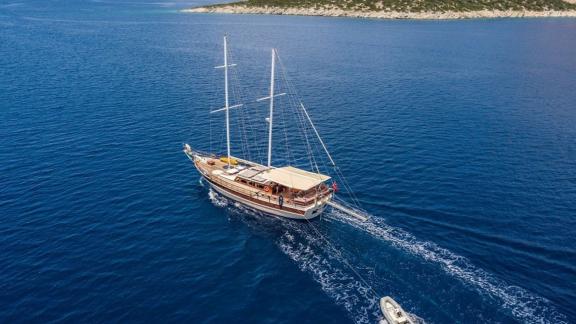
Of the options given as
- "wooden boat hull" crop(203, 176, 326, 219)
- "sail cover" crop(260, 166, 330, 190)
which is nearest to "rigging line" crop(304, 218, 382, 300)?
"wooden boat hull" crop(203, 176, 326, 219)

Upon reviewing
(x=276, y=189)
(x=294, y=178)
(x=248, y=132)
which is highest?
(x=294, y=178)

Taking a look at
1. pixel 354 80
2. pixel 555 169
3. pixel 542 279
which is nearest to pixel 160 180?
pixel 542 279

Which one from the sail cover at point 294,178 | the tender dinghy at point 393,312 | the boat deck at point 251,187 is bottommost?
the tender dinghy at point 393,312

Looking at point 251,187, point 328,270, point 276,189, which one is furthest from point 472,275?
point 251,187

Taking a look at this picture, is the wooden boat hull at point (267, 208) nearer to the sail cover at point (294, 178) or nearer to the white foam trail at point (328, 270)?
the white foam trail at point (328, 270)

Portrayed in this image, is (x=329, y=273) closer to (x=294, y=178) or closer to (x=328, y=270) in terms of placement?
(x=328, y=270)

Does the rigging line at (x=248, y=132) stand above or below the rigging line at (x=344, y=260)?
above

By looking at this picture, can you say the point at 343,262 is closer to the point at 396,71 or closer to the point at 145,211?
the point at 145,211

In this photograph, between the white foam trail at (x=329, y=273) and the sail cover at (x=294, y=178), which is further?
the sail cover at (x=294, y=178)

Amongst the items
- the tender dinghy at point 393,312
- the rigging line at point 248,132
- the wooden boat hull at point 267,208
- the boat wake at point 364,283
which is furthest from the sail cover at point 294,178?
the tender dinghy at point 393,312
